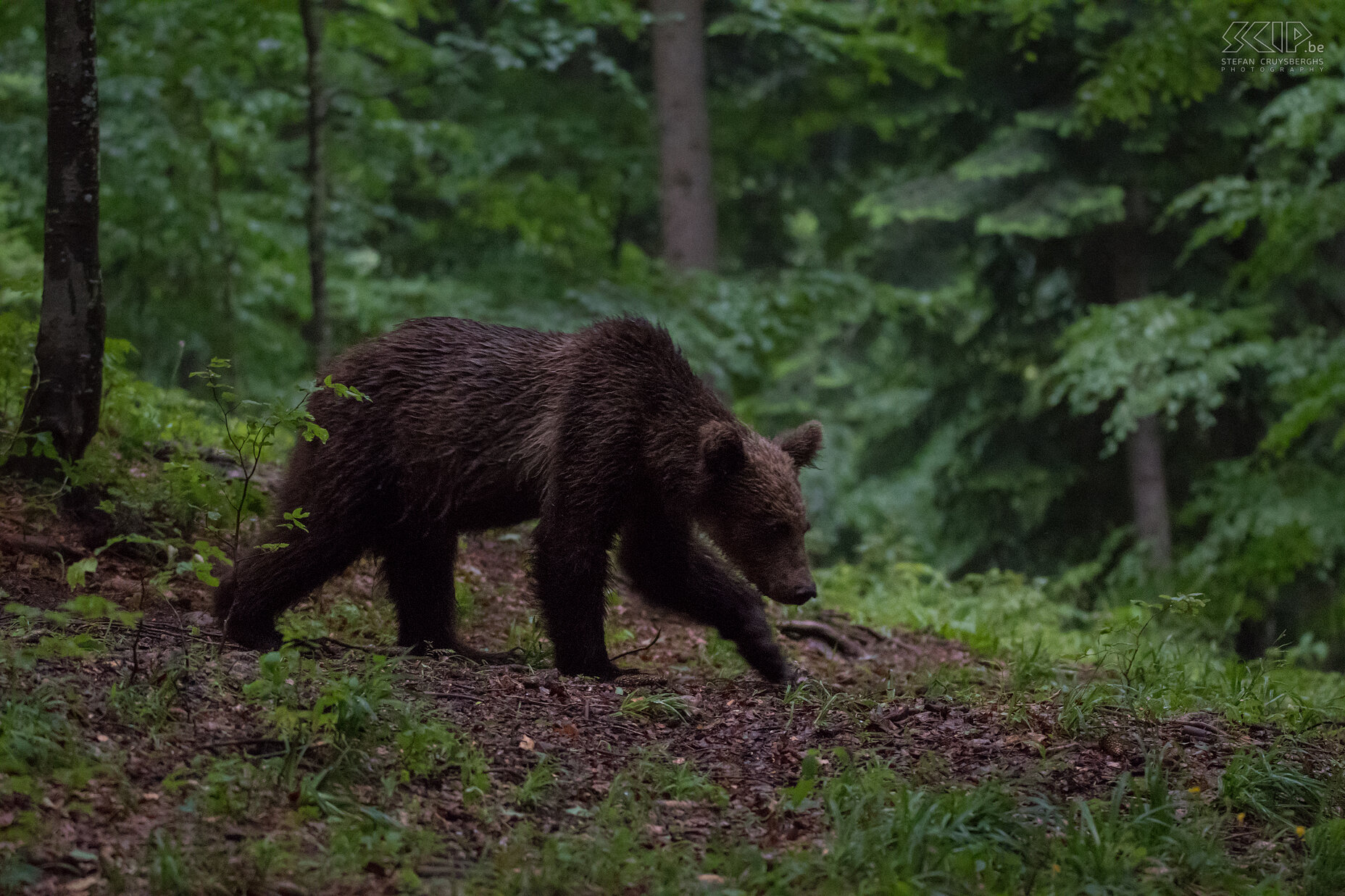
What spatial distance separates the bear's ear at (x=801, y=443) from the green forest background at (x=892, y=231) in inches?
171

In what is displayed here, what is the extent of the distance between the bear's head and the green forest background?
4889 millimetres

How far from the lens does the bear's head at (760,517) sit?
6211 mm

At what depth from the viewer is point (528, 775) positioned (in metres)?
4.34

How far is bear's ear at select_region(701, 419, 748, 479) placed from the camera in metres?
5.98

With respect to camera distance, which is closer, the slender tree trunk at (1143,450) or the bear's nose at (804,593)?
the bear's nose at (804,593)

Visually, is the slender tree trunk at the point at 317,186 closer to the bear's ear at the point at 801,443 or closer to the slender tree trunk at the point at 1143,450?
the bear's ear at the point at 801,443

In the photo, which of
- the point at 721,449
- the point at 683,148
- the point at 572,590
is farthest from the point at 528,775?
the point at 683,148

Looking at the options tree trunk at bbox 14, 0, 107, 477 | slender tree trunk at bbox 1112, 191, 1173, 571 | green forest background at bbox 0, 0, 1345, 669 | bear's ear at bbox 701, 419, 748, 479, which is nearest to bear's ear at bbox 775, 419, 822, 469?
bear's ear at bbox 701, 419, 748, 479

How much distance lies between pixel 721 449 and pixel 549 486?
0.90 metres

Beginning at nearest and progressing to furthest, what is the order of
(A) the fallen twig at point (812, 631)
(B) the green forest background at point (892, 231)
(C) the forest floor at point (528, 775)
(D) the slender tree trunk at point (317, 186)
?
1. (C) the forest floor at point (528, 775)
2. (A) the fallen twig at point (812, 631)
3. (D) the slender tree trunk at point (317, 186)
4. (B) the green forest background at point (892, 231)

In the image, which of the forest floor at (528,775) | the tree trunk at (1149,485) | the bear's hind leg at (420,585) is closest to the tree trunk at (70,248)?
the forest floor at (528,775)

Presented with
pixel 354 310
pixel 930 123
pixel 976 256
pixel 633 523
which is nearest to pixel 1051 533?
pixel 976 256

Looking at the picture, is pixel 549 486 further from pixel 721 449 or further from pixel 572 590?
pixel 721 449

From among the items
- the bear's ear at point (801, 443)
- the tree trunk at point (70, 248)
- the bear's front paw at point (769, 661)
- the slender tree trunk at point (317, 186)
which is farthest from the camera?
the slender tree trunk at point (317, 186)
